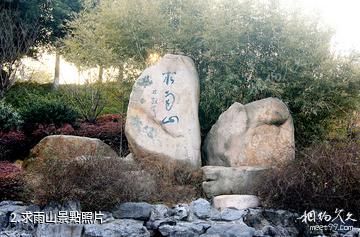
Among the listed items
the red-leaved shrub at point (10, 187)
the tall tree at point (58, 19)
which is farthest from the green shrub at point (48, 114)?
the tall tree at point (58, 19)

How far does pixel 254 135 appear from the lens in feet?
19.5

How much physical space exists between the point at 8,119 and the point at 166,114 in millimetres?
3672

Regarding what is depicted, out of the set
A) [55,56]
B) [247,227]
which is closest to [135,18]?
[247,227]

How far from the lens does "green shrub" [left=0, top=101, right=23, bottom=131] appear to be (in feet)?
27.1

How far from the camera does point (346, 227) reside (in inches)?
185

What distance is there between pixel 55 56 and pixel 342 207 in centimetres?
1174

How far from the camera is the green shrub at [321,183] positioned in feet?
15.3

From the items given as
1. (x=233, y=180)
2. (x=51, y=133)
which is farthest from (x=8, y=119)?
(x=233, y=180)

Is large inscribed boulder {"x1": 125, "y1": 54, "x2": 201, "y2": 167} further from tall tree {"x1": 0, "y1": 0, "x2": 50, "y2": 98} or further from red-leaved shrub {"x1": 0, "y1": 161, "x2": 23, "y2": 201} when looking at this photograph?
tall tree {"x1": 0, "y1": 0, "x2": 50, "y2": 98}

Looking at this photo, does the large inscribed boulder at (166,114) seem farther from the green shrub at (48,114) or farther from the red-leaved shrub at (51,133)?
the green shrub at (48,114)

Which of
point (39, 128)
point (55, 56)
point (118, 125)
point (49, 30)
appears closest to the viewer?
point (39, 128)

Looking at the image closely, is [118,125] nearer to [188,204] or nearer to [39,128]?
[39,128]

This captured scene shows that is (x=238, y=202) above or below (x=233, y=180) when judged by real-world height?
below

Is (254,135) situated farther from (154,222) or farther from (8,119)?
(8,119)
